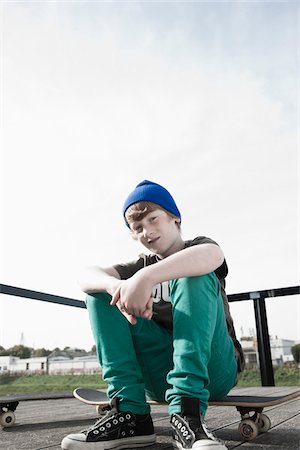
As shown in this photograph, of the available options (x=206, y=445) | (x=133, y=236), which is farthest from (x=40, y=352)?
(x=206, y=445)

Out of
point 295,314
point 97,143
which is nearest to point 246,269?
point 295,314

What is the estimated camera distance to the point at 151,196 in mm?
1204

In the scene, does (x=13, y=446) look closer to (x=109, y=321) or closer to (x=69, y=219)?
(x=109, y=321)

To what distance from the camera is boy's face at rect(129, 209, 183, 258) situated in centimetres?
121

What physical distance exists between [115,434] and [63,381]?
253 cm

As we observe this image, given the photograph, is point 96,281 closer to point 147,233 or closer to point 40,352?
point 147,233

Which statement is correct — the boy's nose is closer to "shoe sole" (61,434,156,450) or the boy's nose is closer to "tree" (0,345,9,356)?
"shoe sole" (61,434,156,450)

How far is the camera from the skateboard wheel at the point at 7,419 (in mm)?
1596

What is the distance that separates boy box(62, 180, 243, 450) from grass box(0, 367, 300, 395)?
66.0 inches

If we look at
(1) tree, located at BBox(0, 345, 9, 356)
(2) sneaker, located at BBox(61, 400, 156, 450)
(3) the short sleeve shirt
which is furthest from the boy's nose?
(1) tree, located at BBox(0, 345, 9, 356)

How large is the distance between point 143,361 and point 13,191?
119 inches

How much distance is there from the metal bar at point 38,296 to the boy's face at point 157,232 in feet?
4.75

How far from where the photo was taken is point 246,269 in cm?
340

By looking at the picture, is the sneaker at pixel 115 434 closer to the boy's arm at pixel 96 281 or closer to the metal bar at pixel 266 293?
the boy's arm at pixel 96 281
